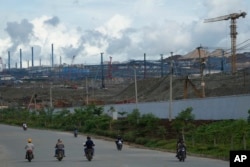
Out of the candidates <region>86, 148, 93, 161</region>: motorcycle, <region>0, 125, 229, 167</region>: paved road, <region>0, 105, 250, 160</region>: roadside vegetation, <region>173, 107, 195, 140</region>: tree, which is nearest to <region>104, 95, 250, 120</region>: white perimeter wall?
<region>0, 105, 250, 160</region>: roadside vegetation

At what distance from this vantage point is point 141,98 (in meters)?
108

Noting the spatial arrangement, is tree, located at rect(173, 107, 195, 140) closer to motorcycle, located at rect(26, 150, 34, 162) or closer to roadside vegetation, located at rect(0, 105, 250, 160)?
roadside vegetation, located at rect(0, 105, 250, 160)

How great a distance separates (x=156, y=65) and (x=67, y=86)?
2492 centimetres

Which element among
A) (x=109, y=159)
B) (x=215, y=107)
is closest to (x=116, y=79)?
(x=215, y=107)

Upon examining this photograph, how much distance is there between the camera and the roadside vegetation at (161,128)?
37.5 metres

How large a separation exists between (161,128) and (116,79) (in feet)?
391

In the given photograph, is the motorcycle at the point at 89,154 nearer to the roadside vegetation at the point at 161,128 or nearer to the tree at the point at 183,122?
the roadside vegetation at the point at 161,128

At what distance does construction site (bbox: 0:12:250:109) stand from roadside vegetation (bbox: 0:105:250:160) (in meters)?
15.5

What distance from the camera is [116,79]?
172 metres

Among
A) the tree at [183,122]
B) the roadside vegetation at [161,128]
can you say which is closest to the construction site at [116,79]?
the roadside vegetation at [161,128]

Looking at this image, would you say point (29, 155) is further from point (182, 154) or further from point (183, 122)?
point (183, 122)

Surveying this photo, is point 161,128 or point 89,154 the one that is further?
point 161,128

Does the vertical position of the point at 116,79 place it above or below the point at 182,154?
above

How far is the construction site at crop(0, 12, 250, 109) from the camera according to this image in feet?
352
